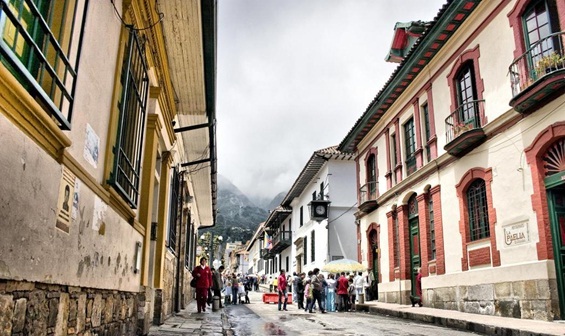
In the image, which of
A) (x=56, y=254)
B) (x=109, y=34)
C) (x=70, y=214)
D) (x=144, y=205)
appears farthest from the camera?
(x=144, y=205)

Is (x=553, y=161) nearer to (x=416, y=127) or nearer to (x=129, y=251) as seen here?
(x=416, y=127)

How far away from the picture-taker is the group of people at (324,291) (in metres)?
17.8

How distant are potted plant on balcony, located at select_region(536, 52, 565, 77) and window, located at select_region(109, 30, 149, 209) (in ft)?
27.4

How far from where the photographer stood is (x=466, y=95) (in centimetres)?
1486

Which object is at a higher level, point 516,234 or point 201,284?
point 516,234

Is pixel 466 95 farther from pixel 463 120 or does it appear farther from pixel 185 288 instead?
pixel 185 288

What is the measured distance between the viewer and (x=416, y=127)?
705 inches

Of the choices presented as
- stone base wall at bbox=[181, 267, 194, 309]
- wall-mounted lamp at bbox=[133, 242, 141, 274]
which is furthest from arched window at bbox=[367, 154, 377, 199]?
wall-mounted lamp at bbox=[133, 242, 141, 274]

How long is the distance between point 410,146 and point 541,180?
8022mm

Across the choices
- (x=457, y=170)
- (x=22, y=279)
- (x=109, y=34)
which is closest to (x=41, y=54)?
(x=22, y=279)

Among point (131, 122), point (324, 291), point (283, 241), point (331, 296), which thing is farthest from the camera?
point (283, 241)

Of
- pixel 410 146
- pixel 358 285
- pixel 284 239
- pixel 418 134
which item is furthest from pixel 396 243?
pixel 284 239

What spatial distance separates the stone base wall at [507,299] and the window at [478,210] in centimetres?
151

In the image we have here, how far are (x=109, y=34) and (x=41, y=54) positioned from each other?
6.95ft
